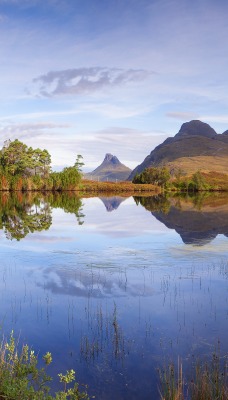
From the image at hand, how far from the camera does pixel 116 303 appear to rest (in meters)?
18.1

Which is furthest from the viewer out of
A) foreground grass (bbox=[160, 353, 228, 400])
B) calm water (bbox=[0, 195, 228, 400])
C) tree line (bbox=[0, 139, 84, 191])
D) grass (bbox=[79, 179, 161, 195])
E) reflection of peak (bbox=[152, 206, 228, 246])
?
grass (bbox=[79, 179, 161, 195])

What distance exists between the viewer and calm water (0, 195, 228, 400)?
12.3 meters

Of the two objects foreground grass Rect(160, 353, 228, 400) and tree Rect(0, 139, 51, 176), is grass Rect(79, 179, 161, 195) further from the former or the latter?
foreground grass Rect(160, 353, 228, 400)

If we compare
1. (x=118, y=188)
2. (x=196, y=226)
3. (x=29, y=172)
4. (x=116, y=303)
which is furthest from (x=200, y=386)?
(x=118, y=188)

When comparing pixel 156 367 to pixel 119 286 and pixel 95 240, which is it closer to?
pixel 119 286

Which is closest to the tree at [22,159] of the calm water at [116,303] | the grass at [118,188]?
the grass at [118,188]

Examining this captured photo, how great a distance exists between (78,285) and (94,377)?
9.90 m

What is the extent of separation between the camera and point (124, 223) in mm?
51531

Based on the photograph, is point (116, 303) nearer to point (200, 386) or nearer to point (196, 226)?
point (200, 386)

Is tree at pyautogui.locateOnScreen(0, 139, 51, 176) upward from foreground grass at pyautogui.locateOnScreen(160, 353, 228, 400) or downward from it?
upward

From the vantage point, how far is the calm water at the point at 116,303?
40.4 feet

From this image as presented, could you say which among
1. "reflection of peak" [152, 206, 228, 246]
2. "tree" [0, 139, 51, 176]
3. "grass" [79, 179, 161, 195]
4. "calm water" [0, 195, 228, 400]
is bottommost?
"calm water" [0, 195, 228, 400]

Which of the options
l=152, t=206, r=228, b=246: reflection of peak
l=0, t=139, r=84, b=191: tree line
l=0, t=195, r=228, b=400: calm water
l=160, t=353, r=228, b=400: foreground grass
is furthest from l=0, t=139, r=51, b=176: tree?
l=160, t=353, r=228, b=400: foreground grass

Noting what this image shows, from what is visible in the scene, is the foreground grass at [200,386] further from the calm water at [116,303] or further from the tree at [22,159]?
the tree at [22,159]
